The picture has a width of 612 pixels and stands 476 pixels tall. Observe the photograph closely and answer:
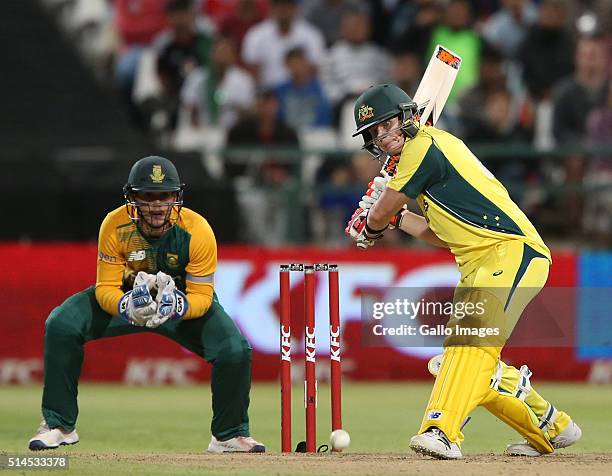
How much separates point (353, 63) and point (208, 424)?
7.11m

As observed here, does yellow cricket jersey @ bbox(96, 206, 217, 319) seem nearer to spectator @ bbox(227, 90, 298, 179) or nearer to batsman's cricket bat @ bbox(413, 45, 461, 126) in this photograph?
batsman's cricket bat @ bbox(413, 45, 461, 126)

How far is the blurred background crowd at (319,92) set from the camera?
15.4 m

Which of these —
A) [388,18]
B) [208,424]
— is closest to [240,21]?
[388,18]

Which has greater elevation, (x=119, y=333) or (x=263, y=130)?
(x=263, y=130)

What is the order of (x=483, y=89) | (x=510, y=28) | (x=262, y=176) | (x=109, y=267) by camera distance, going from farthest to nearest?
(x=510, y=28) < (x=483, y=89) < (x=262, y=176) < (x=109, y=267)

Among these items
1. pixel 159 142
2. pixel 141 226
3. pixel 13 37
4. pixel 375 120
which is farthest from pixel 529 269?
pixel 13 37

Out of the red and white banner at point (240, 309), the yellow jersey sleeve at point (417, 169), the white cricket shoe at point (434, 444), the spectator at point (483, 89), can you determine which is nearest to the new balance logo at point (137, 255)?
the yellow jersey sleeve at point (417, 169)

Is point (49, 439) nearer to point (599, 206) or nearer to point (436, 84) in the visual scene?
point (436, 84)

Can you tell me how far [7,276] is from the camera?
48.1ft

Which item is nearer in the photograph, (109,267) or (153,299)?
(153,299)

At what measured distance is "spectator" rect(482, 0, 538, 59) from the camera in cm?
1780

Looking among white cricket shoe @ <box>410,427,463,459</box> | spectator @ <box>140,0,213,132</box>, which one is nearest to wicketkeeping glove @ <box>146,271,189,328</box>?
white cricket shoe @ <box>410,427,463,459</box>

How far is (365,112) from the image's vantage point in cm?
860

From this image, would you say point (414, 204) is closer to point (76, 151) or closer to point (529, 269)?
point (76, 151)
